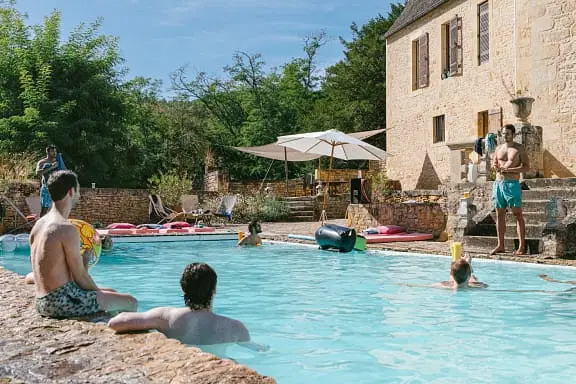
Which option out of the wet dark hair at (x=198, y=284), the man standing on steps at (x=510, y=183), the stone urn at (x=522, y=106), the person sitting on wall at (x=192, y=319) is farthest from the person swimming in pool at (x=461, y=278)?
the stone urn at (x=522, y=106)

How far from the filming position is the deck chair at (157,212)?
1903cm

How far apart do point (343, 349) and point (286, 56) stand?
36681mm

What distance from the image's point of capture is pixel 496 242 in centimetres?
1037

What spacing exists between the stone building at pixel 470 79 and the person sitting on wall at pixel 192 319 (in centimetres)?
1120

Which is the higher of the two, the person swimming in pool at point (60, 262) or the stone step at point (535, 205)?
the stone step at point (535, 205)

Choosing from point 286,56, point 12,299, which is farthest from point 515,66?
point 286,56

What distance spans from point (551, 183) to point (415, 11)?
1262cm


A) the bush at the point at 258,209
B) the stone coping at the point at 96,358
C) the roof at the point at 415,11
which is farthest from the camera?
the bush at the point at 258,209

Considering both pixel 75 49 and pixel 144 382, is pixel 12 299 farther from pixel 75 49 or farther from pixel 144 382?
pixel 75 49

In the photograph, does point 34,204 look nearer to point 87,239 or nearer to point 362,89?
point 87,239

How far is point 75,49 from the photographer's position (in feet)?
76.1

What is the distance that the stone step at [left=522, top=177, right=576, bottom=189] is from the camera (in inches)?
436

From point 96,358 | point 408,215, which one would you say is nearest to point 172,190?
point 408,215

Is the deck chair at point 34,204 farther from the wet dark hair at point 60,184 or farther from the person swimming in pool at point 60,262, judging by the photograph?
the wet dark hair at point 60,184
